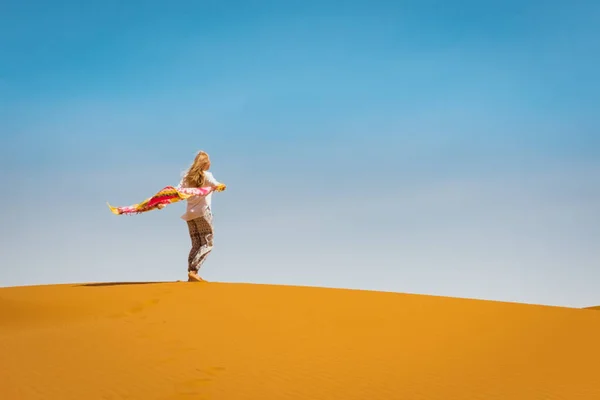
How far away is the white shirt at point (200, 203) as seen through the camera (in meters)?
10.9

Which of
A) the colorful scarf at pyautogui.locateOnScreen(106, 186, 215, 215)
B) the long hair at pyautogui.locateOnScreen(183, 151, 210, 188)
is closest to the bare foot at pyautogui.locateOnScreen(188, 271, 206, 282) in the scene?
the colorful scarf at pyautogui.locateOnScreen(106, 186, 215, 215)

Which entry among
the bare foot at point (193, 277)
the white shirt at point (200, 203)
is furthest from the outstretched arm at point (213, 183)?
the bare foot at point (193, 277)

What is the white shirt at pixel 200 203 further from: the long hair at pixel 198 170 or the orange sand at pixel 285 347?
the orange sand at pixel 285 347

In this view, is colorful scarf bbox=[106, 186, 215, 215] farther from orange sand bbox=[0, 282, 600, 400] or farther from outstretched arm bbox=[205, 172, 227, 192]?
orange sand bbox=[0, 282, 600, 400]

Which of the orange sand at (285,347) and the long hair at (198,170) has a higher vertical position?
the long hair at (198,170)

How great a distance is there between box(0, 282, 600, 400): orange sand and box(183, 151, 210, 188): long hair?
206cm

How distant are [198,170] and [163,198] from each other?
0.84 meters

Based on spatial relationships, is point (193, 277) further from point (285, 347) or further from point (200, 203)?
point (285, 347)

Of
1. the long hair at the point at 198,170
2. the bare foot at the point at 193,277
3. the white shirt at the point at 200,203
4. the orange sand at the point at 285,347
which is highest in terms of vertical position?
the long hair at the point at 198,170

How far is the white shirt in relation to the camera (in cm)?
1091

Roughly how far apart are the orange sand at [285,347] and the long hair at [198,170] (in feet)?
6.75

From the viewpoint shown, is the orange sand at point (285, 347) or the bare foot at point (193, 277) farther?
the bare foot at point (193, 277)

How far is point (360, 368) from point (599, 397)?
2166mm

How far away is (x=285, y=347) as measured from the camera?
21.0 ft
